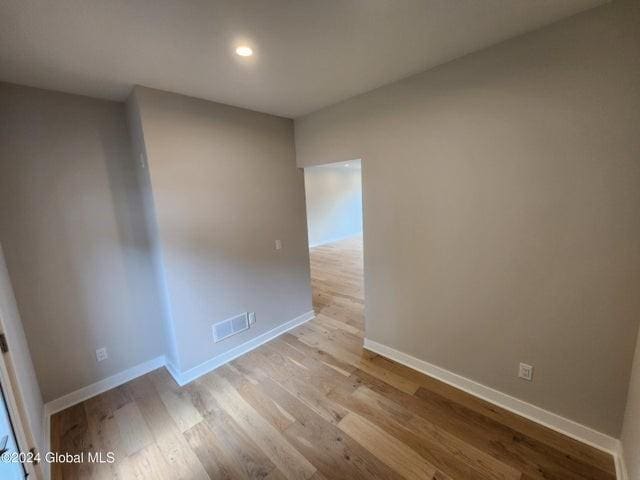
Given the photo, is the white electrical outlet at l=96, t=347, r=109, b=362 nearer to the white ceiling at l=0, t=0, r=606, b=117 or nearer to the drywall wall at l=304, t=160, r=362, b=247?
the white ceiling at l=0, t=0, r=606, b=117

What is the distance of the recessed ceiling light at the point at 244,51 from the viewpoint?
5.09 ft

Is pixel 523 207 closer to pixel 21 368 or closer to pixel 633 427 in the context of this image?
pixel 633 427

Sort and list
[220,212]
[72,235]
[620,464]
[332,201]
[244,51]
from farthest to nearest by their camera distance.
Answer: [332,201], [220,212], [72,235], [244,51], [620,464]

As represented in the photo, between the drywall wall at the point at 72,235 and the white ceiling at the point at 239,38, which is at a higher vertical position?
the white ceiling at the point at 239,38

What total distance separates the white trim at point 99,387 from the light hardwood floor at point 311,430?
2.8 inches

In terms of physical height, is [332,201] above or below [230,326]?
above

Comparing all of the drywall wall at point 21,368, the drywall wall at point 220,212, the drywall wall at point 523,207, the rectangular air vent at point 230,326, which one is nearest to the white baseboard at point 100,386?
the drywall wall at point 21,368

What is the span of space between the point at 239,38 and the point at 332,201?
280 inches

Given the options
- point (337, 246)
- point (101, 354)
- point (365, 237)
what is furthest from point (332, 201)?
point (101, 354)

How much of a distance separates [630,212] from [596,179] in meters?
0.23

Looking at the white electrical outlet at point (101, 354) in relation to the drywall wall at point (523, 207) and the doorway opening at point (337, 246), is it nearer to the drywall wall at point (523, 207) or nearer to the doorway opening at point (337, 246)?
the doorway opening at point (337, 246)

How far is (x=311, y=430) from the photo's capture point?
1769 mm

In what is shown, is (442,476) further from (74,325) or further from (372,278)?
(74,325)

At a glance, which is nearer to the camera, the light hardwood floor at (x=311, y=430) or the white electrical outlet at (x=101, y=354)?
the light hardwood floor at (x=311, y=430)
